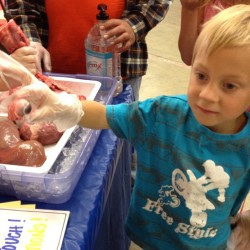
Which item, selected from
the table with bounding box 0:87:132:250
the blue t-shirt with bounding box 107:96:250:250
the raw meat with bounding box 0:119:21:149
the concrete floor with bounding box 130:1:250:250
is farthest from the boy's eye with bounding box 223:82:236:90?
the concrete floor with bounding box 130:1:250:250

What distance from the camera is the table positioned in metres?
0.83

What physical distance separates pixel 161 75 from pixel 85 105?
260cm

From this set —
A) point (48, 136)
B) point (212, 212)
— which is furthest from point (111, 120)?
point (212, 212)

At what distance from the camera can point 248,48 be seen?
2.48ft

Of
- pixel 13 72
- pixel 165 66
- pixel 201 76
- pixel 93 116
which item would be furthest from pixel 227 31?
pixel 165 66

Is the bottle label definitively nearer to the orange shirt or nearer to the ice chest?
the orange shirt

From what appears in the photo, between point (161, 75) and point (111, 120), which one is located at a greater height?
point (111, 120)

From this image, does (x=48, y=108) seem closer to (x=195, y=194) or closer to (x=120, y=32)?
(x=195, y=194)

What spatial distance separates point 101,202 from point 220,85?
410 millimetres

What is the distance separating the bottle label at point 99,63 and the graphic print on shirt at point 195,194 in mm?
502

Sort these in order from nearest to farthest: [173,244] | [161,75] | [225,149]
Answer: [225,149], [173,244], [161,75]

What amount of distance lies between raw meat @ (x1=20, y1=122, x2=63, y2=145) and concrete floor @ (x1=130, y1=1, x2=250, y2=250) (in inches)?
80.8

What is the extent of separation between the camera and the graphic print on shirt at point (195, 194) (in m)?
0.88

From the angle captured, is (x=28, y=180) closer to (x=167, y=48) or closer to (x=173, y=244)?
(x=173, y=244)
